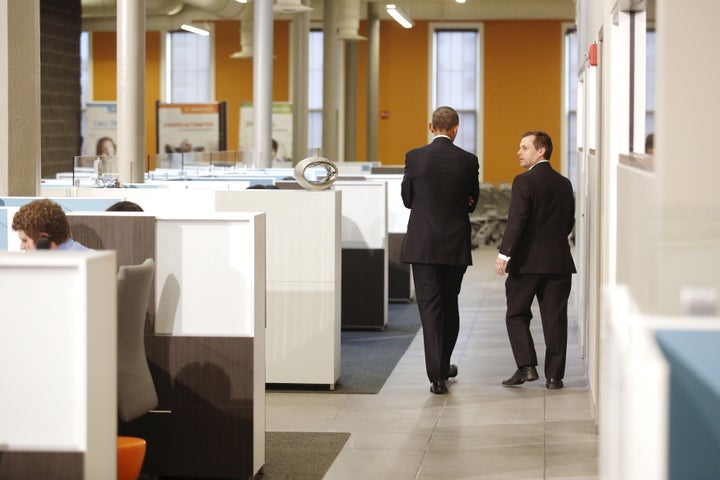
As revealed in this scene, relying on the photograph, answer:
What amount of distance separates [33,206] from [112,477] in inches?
49.4

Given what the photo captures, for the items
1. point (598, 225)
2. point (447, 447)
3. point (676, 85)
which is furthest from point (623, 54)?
point (676, 85)

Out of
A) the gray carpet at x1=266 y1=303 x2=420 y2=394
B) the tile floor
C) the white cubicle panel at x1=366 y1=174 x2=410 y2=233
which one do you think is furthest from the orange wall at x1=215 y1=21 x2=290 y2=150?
the tile floor

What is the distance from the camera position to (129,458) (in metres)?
4.07

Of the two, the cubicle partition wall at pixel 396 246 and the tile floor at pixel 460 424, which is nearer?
the tile floor at pixel 460 424

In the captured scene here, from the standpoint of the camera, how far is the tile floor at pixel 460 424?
A: 5102 mm

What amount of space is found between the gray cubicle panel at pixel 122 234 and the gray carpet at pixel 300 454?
102cm

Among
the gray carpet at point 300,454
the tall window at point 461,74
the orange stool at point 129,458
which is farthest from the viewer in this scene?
the tall window at point 461,74

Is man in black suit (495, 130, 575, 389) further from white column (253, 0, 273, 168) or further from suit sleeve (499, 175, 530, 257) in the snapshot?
white column (253, 0, 273, 168)

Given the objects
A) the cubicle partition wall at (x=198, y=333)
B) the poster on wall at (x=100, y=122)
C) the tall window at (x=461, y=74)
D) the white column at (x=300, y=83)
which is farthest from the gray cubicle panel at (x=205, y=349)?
the tall window at (x=461, y=74)

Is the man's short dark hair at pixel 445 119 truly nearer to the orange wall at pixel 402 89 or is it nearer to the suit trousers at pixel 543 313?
the suit trousers at pixel 543 313

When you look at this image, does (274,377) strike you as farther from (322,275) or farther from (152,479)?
(152,479)

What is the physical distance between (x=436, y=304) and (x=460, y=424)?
90 centimetres

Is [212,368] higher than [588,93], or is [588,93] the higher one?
[588,93]

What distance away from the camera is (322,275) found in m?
6.92
